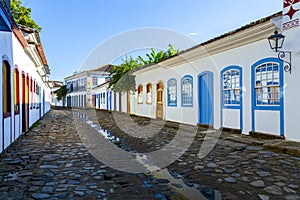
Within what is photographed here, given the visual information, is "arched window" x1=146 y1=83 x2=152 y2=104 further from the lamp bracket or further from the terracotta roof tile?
the lamp bracket

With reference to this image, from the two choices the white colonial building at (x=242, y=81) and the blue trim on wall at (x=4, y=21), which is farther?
the white colonial building at (x=242, y=81)

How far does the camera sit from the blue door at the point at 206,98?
10.3 metres

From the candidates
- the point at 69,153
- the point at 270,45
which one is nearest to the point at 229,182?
the point at 69,153

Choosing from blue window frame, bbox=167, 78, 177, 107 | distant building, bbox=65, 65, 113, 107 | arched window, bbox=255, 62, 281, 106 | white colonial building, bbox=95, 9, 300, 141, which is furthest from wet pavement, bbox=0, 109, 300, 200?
distant building, bbox=65, 65, 113, 107

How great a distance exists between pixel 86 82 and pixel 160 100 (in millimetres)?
28066

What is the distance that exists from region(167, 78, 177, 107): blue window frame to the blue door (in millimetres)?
2540

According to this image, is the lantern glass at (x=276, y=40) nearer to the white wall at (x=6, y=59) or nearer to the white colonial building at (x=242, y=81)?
the white colonial building at (x=242, y=81)

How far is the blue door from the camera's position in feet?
33.9

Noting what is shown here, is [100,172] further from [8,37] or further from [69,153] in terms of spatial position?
[8,37]

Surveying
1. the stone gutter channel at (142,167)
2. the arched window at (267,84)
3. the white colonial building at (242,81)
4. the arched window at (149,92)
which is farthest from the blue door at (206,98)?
the arched window at (149,92)

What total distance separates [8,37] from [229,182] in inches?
237

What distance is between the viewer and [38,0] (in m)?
10.9

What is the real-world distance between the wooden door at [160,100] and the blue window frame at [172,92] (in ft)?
3.19

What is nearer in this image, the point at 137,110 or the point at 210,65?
the point at 210,65
